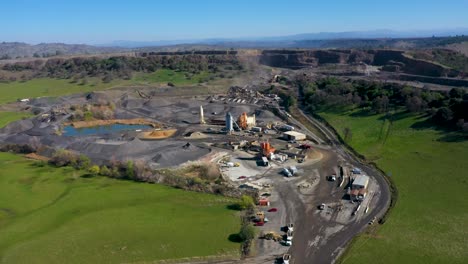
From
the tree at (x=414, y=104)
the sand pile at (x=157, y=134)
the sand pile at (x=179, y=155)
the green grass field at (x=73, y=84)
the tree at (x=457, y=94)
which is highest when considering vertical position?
the tree at (x=457, y=94)

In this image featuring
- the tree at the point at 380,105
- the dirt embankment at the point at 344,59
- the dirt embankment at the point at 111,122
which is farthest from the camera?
the dirt embankment at the point at 344,59

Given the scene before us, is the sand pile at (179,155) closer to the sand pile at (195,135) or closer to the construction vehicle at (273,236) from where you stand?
the sand pile at (195,135)

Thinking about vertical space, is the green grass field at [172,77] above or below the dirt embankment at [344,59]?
below

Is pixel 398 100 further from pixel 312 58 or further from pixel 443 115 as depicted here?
pixel 312 58

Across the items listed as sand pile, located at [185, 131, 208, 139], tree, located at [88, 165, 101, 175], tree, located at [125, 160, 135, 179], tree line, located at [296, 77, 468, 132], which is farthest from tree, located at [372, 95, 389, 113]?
tree, located at [88, 165, 101, 175]

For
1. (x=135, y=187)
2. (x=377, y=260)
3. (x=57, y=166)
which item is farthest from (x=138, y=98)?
(x=377, y=260)

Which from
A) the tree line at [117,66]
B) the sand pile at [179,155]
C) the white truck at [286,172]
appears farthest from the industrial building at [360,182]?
the tree line at [117,66]
